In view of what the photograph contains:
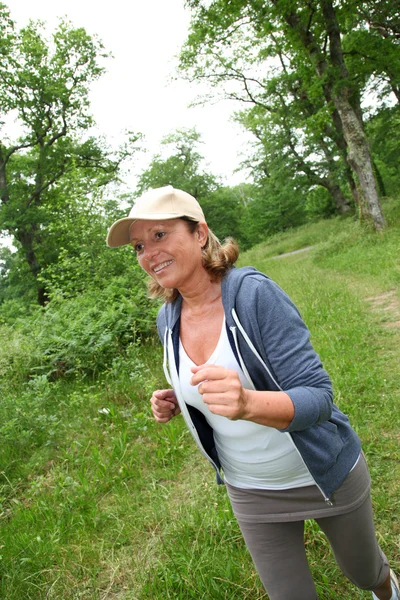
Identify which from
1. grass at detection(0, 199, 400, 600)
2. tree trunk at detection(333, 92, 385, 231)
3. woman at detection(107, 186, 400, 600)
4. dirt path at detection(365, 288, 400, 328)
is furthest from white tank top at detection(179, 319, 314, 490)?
tree trunk at detection(333, 92, 385, 231)

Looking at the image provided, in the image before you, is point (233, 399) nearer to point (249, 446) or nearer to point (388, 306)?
point (249, 446)

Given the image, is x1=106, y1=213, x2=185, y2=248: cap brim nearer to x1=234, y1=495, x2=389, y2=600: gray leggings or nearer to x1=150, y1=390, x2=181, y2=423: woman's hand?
x1=150, y1=390, x2=181, y2=423: woman's hand

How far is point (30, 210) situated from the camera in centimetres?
2206

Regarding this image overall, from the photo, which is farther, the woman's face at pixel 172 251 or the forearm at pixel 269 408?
the woman's face at pixel 172 251

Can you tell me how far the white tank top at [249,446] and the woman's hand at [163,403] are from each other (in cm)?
19

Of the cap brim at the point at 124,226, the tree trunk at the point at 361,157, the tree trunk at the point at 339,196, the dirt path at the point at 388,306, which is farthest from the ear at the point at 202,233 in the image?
the tree trunk at the point at 339,196

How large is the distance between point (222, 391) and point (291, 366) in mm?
342

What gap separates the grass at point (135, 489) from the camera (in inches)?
105

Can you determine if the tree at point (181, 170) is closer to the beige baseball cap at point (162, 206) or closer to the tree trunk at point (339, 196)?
the tree trunk at point (339, 196)

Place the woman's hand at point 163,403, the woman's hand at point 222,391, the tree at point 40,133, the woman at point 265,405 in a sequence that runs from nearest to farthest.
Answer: the woman's hand at point 222,391 < the woman at point 265,405 < the woman's hand at point 163,403 < the tree at point 40,133

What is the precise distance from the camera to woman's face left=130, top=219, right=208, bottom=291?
1.85m

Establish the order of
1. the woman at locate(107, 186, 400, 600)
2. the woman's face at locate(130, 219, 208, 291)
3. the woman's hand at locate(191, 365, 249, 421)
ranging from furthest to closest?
the woman's face at locate(130, 219, 208, 291)
the woman at locate(107, 186, 400, 600)
the woman's hand at locate(191, 365, 249, 421)

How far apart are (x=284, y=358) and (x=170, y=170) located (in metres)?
41.6

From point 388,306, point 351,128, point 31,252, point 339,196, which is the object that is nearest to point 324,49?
point 351,128
